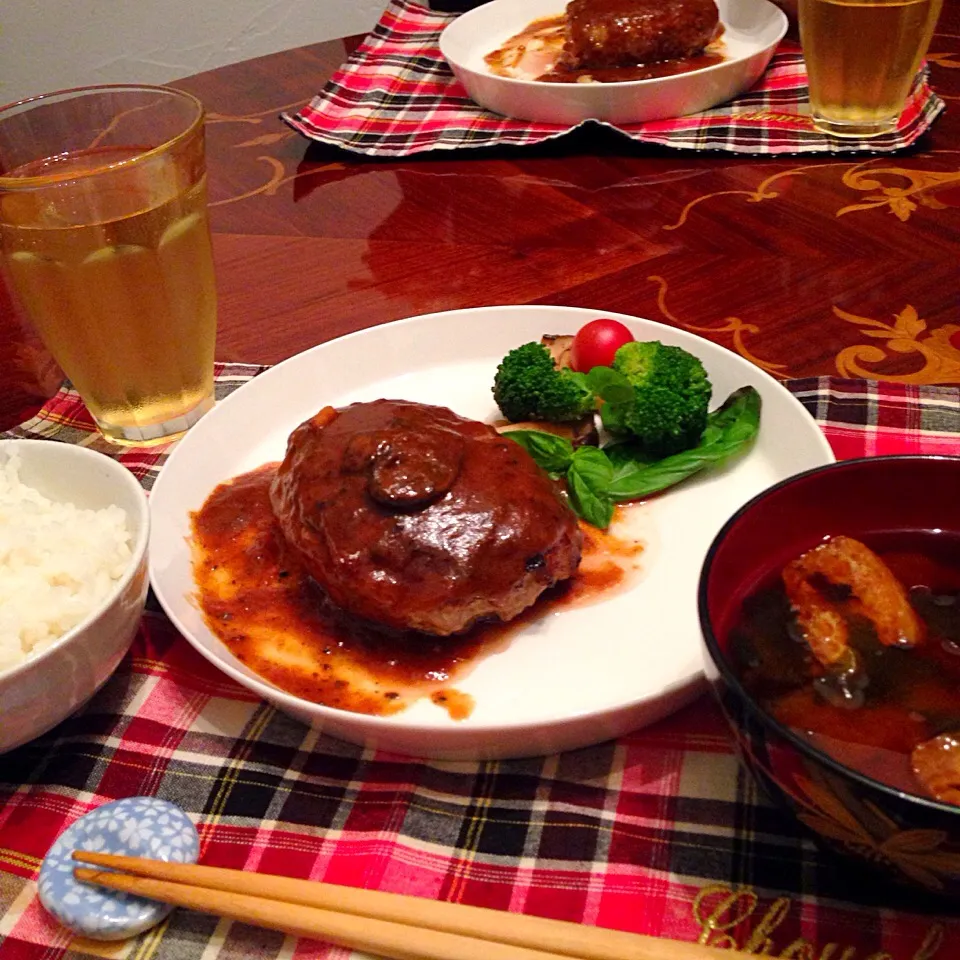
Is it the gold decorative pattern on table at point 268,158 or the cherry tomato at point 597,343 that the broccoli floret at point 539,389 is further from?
the gold decorative pattern on table at point 268,158

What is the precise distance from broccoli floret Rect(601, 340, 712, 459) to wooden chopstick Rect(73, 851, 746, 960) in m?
1.15

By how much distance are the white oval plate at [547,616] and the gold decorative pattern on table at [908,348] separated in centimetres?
41

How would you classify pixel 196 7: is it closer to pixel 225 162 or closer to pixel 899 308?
pixel 225 162

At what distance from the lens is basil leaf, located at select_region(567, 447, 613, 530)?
2.12 meters

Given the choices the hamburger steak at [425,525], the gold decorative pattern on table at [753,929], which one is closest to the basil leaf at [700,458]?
the hamburger steak at [425,525]

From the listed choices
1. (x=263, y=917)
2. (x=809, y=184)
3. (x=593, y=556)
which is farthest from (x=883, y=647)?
(x=809, y=184)

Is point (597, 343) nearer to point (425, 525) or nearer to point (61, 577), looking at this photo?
point (425, 525)

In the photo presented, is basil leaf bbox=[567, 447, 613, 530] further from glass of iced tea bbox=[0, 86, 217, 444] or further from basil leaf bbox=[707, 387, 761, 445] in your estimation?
glass of iced tea bbox=[0, 86, 217, 444]

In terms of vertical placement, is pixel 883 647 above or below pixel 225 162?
above

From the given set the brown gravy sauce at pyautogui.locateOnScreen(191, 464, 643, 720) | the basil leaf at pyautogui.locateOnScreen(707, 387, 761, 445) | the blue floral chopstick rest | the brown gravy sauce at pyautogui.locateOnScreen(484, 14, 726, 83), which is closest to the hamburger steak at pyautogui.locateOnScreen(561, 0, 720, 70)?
the brown gravy sauce at pyautogui.locateOnScreen(484, 14, 726, 83)

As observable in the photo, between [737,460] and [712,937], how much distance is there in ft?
3.58

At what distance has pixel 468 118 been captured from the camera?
4.01 m

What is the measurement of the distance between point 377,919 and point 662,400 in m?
1.24

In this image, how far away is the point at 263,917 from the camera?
4.50 ft
